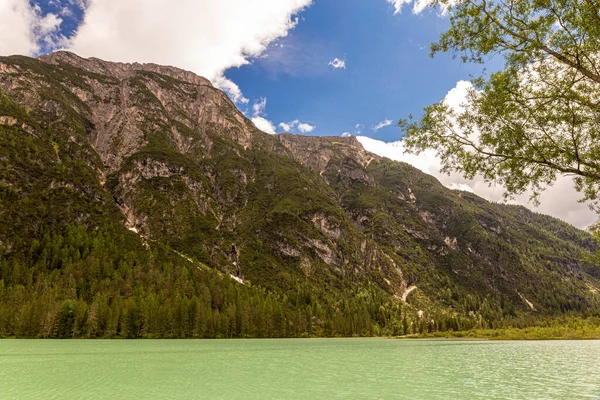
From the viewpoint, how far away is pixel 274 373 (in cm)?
3356

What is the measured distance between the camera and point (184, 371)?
116 feet

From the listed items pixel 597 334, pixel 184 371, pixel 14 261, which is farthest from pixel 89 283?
pixel 597 334

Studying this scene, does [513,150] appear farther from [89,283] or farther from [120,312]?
[89,283]

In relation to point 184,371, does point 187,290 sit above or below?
above

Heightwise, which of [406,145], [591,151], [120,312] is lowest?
[120,312]

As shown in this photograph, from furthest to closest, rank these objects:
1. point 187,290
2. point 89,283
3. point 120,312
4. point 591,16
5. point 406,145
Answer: point 187,290
point 89,283
point 120,312
point 406,145
point 591,16

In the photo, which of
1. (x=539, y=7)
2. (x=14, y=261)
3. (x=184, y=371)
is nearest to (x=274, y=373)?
(x=184, y=371)

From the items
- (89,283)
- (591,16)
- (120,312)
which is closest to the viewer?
(591,16)

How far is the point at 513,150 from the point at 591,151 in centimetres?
356

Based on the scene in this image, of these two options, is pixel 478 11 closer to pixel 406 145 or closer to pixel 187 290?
pixel 406 145

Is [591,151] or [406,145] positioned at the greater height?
[406,145]

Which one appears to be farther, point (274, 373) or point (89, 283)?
point (89, 283)

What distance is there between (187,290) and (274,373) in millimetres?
175620

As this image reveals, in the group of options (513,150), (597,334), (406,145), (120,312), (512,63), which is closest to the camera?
(512,63)
